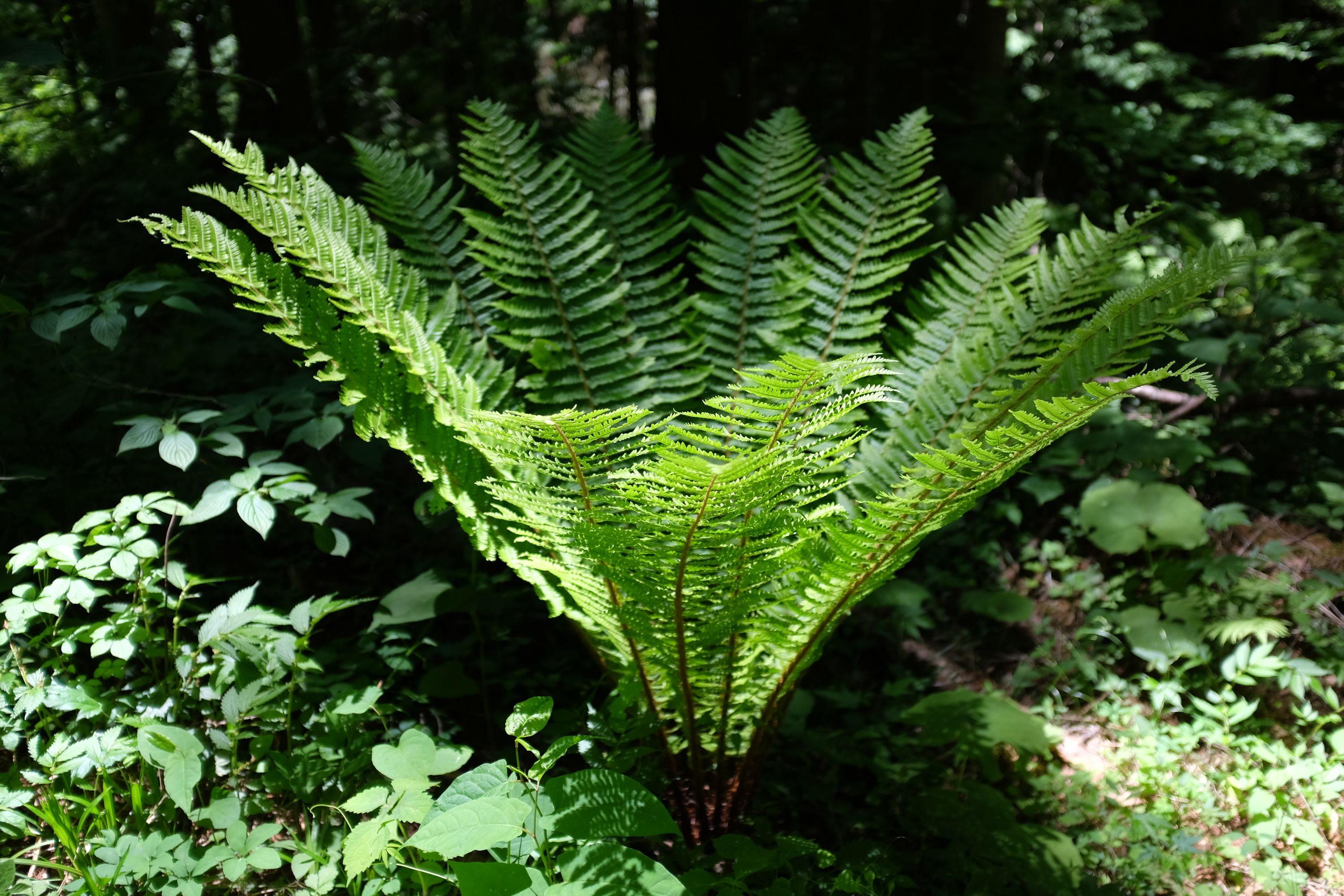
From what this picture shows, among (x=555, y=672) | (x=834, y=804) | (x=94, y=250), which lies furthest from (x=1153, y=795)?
(x=94, y=250)

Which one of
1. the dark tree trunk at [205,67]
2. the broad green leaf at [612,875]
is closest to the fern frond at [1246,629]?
the broad green leaf at [612,875]

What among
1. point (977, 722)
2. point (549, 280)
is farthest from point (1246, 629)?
point (549, 280)

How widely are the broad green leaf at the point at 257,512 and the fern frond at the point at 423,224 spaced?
1.73 feet

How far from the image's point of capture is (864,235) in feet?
5.59

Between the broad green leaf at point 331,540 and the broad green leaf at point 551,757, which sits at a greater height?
the broad green leaf at point 551,757

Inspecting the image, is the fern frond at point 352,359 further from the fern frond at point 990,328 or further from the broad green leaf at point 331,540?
the fern frond at point 990,328

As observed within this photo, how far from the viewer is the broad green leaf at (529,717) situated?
3.58 feet

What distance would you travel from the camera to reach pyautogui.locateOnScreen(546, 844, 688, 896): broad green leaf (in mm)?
953

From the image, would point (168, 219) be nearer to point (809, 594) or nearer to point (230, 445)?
point (230, 445)

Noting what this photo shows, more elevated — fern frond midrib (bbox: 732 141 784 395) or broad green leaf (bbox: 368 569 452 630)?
fern frond midrib (bbox: 732 141 784 395)

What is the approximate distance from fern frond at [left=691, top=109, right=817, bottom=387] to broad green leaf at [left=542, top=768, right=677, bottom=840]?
0.89 meters

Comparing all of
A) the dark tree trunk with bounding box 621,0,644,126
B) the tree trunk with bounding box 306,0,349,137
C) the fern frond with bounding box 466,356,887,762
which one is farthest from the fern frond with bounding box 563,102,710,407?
the dark tree trunk with bounding box 621,0,644,126

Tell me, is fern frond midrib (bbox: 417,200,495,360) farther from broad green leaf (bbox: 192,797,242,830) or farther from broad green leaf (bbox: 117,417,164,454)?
broad green leaf (bbox: 192,797,242,830)

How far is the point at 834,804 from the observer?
1627mm
